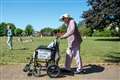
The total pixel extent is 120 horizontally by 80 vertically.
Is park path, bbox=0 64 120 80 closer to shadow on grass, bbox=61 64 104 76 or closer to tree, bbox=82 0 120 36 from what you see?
shadow on grass, bbox=61 64 104 76

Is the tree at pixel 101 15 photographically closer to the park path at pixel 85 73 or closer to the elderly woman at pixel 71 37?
the park path at pixel 85 73

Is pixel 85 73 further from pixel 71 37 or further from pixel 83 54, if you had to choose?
pixel 83 54

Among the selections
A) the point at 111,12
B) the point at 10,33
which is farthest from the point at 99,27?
the point at 10,33

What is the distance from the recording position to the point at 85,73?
11.7 metres

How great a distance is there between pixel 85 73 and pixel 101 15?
37022 millimetres

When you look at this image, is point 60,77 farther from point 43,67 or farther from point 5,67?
point 5,67

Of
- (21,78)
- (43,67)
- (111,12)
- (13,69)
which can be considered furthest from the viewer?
(111,12)

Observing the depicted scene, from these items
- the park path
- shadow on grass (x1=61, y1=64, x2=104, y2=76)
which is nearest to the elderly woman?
shadow on grass (x1=61, y1=64, x2=104, y2=76)

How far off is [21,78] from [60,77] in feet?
3.90

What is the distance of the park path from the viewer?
35.6ft

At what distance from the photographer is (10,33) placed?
74.4ft

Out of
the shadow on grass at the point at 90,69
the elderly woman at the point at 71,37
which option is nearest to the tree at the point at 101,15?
the shadow on grass at the point at 90,69

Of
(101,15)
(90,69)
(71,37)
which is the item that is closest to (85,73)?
(90,69)

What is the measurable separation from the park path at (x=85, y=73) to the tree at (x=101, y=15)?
107 feet
